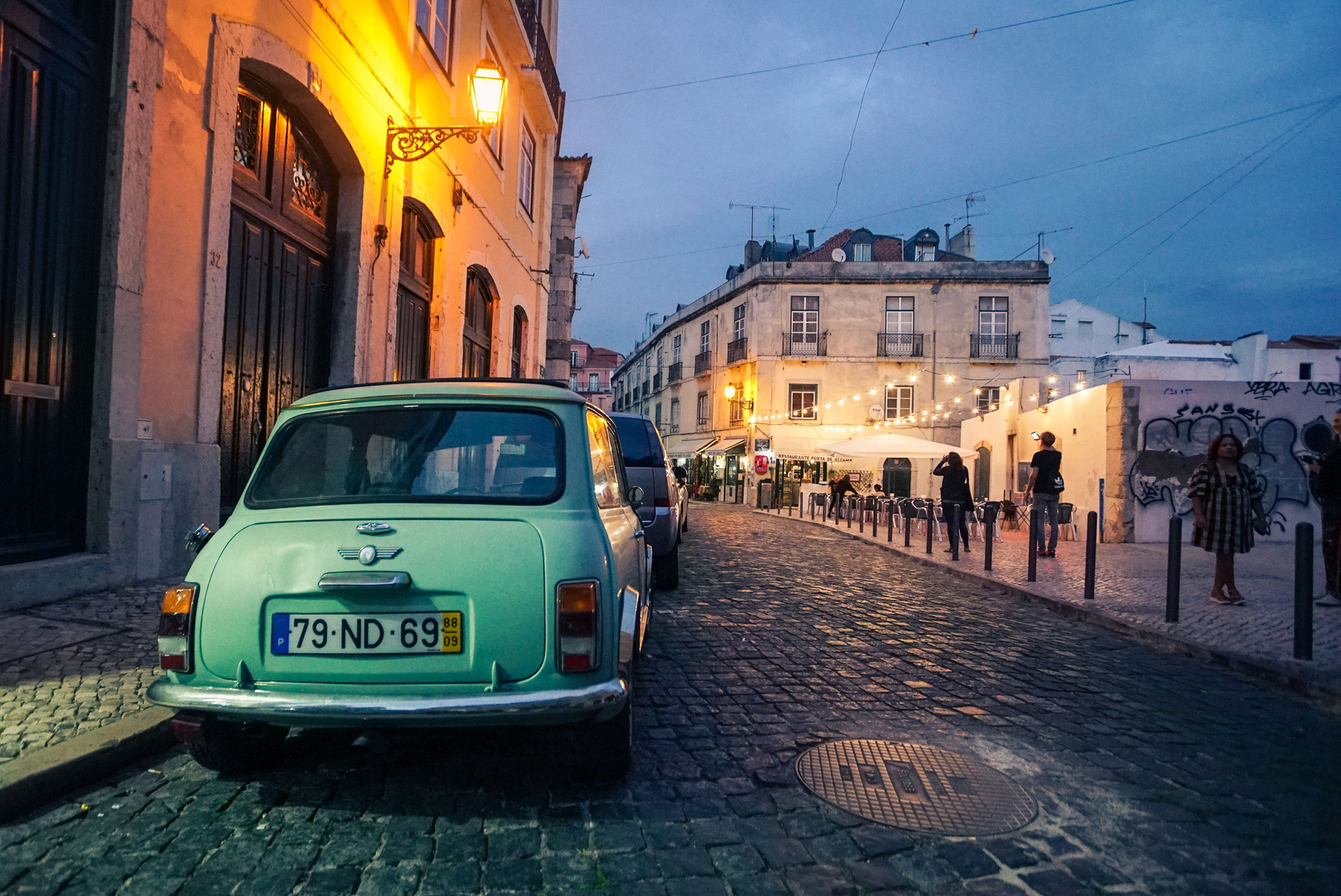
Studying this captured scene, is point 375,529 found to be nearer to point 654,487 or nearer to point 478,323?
point 654,487

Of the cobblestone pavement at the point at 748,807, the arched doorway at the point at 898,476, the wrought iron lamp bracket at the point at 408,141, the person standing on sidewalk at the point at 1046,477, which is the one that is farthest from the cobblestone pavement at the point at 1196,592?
the arched doorway at the point at 898,476

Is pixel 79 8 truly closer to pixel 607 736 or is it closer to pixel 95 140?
pixel 95 140

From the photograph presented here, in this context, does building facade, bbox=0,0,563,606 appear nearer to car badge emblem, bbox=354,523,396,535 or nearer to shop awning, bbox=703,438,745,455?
car badge emblem, bbox=354,523,396,535

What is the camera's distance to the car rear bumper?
2570 millimetres

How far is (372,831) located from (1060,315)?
45400 mm

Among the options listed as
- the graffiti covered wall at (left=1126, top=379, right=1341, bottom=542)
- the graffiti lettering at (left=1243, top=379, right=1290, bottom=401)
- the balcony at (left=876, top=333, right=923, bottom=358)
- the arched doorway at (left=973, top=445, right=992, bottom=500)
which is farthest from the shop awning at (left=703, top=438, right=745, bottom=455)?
the graffiti lettering at (left=1243, top=379, right=1290, bottom=401)

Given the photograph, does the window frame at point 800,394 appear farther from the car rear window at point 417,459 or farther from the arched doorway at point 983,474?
the car rear window at point 417,459

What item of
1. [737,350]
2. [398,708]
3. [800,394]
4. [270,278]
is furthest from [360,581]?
[737,350]

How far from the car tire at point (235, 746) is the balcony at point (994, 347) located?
34.5m

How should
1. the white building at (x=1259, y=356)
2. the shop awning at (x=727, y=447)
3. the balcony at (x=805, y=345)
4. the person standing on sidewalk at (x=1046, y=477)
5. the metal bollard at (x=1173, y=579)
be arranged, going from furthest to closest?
1. the shop awning at (x=727, y=447)
2. the balcony at (x=805, y=345)
3. the white building at (x=1259, y=356)
4. the person standing on sidewalk at (x=1046, y=477)
5. the metal bollard at (x=1173, y=579)

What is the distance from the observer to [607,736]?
300cm

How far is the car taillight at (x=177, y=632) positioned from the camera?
277 cm

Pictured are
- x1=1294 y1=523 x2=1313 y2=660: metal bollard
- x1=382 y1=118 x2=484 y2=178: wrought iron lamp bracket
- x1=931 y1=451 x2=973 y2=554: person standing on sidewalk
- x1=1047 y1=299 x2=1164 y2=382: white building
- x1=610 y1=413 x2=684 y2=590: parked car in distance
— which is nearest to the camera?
x1=1294 y1=523 x2=1313 y2=660: metal bollard

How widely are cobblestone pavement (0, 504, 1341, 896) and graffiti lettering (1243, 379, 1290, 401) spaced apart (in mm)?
12722
